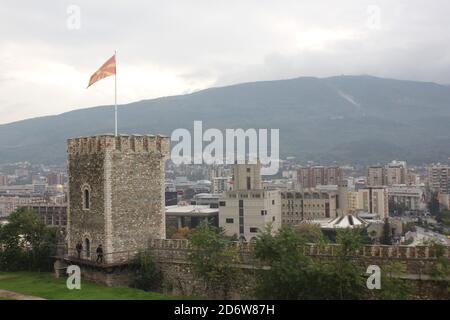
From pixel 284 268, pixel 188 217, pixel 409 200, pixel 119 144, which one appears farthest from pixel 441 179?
pixel 284 268

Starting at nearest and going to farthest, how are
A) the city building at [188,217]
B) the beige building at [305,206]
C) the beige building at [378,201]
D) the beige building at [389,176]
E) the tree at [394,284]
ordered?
the tree at [394,284] → the city building at [188,217] → the beige building at [305,206] → the beige building at [378,201] → the beige building at [389,176]

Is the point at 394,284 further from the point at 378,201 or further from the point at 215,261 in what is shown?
the point at 378,201

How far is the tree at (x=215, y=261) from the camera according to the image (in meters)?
19.1

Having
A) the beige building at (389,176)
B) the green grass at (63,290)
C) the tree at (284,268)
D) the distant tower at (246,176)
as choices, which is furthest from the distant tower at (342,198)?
the tree at (284,268)

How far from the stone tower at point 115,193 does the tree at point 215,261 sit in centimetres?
314

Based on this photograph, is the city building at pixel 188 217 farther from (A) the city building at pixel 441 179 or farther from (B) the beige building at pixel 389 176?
(A) the city building at pixel 441 179

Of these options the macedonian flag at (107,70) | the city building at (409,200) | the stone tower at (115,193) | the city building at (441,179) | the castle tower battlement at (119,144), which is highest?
the macedonian flag at (107,70)

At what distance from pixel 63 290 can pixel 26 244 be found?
20.9ft

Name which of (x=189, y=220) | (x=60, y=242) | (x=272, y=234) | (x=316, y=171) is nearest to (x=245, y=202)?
(x=189, y=220)

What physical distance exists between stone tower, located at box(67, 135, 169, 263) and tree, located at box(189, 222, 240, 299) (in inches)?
124

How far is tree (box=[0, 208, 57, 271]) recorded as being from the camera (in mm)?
24672

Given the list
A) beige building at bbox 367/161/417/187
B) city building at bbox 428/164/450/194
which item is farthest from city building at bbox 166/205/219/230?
city building at bbox 428/164/450/194

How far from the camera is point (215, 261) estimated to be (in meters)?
19.2
